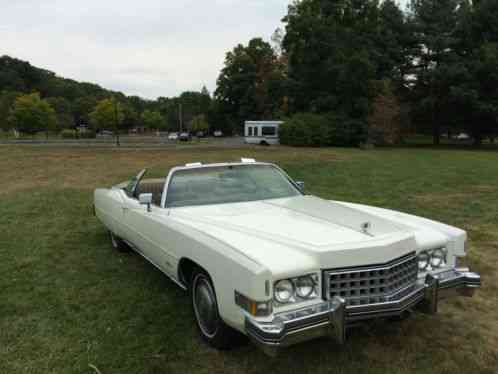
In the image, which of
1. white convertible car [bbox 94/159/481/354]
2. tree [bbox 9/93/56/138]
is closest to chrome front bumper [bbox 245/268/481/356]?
white convertible car [bbox 94/159/481/354]

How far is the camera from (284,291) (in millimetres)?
2498

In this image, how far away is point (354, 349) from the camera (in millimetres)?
2984

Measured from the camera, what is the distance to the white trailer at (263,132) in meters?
39.8

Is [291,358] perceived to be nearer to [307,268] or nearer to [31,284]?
[307,268]

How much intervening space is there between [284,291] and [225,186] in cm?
186

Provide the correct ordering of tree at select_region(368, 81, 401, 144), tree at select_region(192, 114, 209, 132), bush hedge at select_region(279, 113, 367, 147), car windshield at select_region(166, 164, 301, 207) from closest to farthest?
car windshield at select_region(166, 164, 301, 207) → tree at select_region(368, 81, 401, 144) → bush hedge at select_region(279, 113, 367, 147) → tree at select_region(192, 114, 209, 132)

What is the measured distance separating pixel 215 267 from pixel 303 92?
136ft

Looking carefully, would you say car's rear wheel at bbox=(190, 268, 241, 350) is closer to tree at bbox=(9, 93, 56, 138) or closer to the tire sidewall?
the tire sidewall

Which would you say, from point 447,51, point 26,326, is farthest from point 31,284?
point 447,51

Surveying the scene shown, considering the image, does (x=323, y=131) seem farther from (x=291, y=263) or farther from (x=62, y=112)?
(x=62, y=112)

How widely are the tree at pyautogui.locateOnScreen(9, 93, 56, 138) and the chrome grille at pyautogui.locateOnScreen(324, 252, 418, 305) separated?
5613 centimetres

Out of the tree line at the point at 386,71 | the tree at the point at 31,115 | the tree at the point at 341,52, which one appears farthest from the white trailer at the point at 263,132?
the tree at the point at 31,115

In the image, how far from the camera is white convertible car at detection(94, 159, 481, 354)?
7.89 ft

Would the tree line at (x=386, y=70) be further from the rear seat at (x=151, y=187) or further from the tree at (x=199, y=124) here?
the tree at (x=199, y=124)
